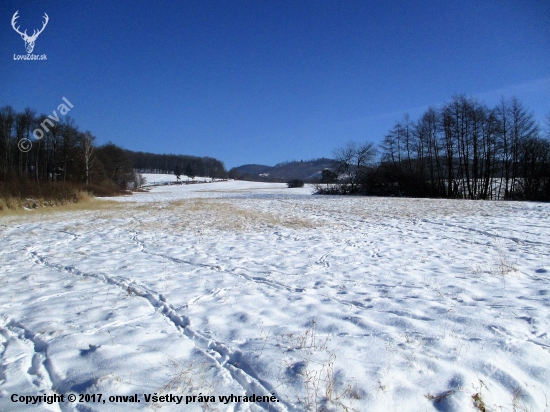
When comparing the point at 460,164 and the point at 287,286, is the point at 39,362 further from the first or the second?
the point at 460,164

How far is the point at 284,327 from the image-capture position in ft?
12.0

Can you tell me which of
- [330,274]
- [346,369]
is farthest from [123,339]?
[330,274]

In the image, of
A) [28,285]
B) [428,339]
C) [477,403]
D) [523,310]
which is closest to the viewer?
[477,403]

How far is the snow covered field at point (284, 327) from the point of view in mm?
2502

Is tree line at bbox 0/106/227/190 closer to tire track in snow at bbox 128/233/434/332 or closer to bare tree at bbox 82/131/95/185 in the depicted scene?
bare tree at bbox 82/131/95/185

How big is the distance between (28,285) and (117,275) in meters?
1.40

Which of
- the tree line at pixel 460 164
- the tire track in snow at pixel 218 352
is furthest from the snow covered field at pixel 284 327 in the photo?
the tree line at pixel 460 164

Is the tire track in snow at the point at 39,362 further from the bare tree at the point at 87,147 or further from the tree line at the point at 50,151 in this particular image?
the bare tree at the point at 87,147

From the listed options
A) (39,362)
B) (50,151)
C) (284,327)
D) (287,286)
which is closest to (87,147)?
(50,151)

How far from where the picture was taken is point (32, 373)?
2711 mm

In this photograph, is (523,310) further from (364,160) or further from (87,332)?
(364,160)

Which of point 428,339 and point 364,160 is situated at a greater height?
point 364,160

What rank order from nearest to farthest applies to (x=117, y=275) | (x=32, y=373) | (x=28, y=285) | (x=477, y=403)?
(x=477, y=403) < (x=32, y=373) < (x=28, y=285) < (x=117, y=275)

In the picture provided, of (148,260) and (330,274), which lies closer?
(330,274)
